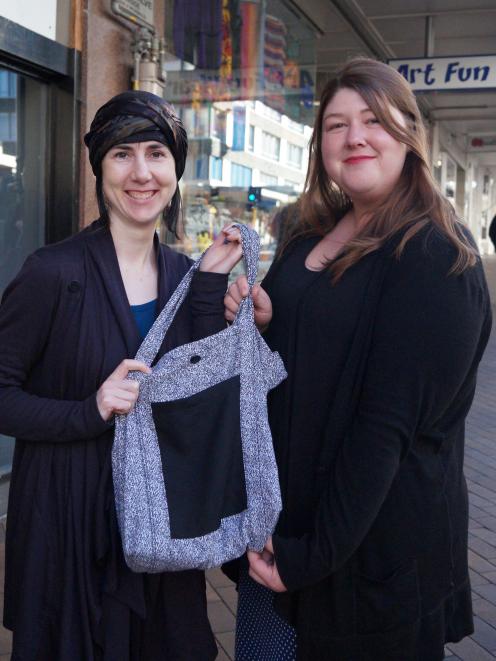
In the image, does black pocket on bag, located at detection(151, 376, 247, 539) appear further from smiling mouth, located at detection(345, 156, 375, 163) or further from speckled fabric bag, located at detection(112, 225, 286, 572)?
smiling mouth, located at detection(345, 156, 375, 163)

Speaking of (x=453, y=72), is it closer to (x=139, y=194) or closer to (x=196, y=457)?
(x=139, y=194)

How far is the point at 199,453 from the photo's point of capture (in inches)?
66.7

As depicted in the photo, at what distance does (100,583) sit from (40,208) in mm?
3257

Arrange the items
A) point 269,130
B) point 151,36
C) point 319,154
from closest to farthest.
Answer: point 319,154, point 151,36, point 269,130

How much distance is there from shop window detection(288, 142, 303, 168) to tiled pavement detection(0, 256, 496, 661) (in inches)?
131

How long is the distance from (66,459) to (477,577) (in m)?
2.68

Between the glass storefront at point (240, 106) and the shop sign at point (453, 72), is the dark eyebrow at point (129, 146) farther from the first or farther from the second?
the shop sign at point (453, 72)

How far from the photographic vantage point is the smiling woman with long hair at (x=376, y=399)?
5.22 feet

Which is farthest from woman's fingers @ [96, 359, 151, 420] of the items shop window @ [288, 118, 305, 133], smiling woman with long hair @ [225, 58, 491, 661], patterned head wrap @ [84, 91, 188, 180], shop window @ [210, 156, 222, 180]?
shop window @ [288, 118, 305, 133]

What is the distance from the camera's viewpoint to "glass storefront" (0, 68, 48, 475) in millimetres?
4402

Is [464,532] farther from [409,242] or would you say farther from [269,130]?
[269,130]

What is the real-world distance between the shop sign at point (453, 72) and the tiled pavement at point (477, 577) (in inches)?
162

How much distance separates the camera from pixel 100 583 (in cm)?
178

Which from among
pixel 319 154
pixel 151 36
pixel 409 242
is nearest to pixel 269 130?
pixel 151 36
